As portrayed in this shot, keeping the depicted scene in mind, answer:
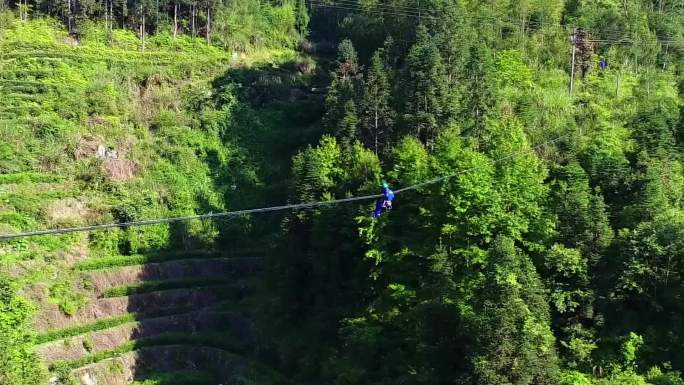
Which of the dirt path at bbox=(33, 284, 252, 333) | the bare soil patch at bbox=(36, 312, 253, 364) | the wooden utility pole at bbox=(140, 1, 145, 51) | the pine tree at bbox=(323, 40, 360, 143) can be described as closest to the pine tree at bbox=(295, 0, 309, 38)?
the wooden utility pole at bbox=(140, 1, 145, 51)

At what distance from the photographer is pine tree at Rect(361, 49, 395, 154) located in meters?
27.4

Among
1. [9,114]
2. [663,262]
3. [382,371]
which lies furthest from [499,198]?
[9,114]

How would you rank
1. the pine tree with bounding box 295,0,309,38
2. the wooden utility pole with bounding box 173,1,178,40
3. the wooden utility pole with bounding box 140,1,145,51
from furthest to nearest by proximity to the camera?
the pine tree with bounding box 295,0,309,38, the wooden utility pole with bounding box 173,1,178,40, the wooden utility pole with bounding box 140,1,145,51

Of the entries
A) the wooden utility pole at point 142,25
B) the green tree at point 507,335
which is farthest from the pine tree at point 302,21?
the green tree at point 507,335

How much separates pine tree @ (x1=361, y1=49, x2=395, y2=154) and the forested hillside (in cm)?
13

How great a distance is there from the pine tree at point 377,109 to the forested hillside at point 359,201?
0.13 metres

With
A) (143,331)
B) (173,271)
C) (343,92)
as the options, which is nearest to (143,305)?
(143,331)

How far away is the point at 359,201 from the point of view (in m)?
23.4

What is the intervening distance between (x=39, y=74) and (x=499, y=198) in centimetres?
2461

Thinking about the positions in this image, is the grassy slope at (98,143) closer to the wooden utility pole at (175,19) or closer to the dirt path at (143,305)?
the dirt path at (143,305)

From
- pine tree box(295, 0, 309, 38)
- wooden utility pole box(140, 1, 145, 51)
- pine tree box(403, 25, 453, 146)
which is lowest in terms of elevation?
pine tree box(403, 25, 453, 146)

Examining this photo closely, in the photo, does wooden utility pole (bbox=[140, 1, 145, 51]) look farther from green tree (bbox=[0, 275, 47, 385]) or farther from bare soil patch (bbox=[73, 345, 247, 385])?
green tree (bbox=[0, 275, 47, 385])

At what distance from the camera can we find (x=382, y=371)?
20.8 metres

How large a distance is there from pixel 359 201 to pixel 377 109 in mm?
5622
